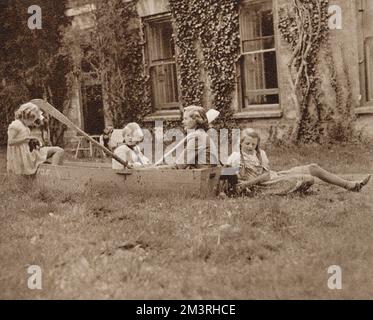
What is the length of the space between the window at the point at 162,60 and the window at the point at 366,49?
4479 millimetres

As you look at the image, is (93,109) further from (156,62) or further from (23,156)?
(23,156)

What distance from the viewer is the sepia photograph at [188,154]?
11.2 feet

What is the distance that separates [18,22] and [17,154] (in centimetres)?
720

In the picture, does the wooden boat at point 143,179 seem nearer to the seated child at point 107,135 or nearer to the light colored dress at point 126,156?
the light colored dress at point 126,156

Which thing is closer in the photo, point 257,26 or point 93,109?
point 257,26

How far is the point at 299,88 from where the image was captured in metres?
9.92

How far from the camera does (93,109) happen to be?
13883 millimetres

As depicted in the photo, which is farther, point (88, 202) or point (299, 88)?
point (299, 88)

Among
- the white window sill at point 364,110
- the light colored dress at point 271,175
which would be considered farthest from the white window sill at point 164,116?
the light colored dress at point 271,175

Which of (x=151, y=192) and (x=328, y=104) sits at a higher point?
(x=328, y=104)

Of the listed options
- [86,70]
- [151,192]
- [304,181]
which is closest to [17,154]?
[151,192]

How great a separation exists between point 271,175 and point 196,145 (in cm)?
93

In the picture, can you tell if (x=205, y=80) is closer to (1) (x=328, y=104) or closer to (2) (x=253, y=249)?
(1) (x=328, y=104)

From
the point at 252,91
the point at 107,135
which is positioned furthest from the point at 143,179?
the point at 107,135
